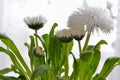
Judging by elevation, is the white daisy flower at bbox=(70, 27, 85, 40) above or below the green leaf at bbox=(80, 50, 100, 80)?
above

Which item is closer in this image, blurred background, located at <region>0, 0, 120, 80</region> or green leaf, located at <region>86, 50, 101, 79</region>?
green leaf, located at <region>86, 50, 101, 79</region>

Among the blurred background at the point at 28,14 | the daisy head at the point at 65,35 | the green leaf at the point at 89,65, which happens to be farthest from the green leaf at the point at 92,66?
the blurred background at the point at 28,14

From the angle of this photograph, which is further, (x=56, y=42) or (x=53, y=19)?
(x=53, y=19)

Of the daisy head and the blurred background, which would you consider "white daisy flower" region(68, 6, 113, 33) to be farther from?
the blurred background

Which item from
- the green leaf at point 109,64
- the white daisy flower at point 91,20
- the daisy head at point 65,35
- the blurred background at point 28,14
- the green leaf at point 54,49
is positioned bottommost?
the green leaf at point 109,64

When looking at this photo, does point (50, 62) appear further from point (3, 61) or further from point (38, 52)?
point (3, 61)

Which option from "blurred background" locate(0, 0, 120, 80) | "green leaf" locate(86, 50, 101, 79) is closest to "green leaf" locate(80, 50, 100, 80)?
"green leaf" locate(86, 50, 101, 79)

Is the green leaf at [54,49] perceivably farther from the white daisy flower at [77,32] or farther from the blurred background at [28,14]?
the blurred background at [28,14]

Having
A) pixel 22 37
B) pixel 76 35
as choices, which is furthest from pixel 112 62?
pixel 22 37
